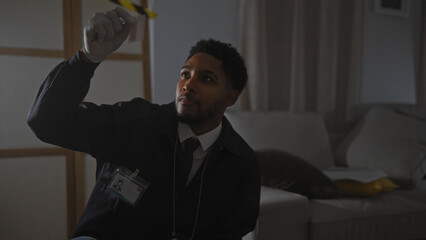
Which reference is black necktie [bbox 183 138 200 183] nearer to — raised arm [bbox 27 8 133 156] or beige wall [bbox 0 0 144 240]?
raised arm [bbox 27 8 133 156]

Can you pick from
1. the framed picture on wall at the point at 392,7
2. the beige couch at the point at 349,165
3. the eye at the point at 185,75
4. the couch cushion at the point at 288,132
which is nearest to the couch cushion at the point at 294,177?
the beige couch at the point at 349,165

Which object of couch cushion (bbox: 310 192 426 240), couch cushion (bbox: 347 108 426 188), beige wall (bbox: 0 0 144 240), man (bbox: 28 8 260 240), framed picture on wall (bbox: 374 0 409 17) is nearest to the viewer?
man (bbox: 28 8 260 240)

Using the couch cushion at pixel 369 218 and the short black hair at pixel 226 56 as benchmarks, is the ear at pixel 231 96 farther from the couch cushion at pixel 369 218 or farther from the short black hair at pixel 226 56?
the couch cushion at pixel 369 218

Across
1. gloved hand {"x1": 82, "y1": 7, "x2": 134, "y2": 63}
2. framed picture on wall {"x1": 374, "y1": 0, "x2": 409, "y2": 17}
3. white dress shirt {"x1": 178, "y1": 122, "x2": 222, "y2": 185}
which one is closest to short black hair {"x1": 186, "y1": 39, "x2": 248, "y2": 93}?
white dress shirt {"x1": 178, "y1": 122, "x2": 222, "y2": 185}

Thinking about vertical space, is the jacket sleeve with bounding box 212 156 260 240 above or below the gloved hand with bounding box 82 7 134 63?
below

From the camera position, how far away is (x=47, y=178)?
219 centimetres

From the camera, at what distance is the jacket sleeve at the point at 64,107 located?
3.01 ft

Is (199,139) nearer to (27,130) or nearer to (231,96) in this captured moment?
(231,96)

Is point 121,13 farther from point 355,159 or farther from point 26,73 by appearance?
point 355,159

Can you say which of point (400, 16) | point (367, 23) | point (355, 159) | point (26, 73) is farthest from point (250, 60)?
point (400, 16)

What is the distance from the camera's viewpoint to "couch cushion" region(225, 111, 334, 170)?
232cm

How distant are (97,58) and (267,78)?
1.95 meters

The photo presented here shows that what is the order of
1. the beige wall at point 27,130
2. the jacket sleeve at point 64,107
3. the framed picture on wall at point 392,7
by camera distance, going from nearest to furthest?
1. the jacket sleeve at point 64,107
2. the beige wall at point 27,130
3. the framed picture on wall at point 392,7

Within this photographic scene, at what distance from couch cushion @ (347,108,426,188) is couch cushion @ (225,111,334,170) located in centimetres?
23
